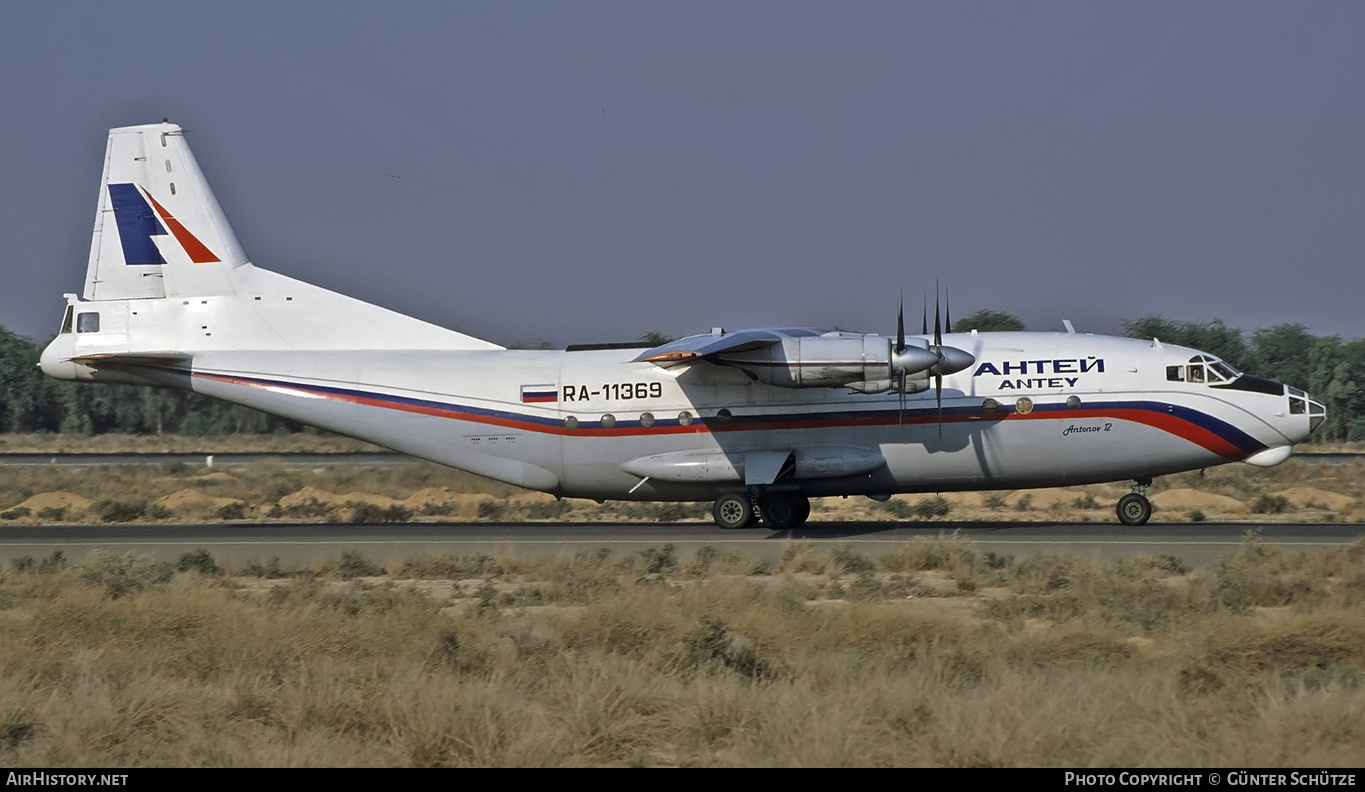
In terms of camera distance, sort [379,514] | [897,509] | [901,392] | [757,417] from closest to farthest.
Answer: [901,392], [757,417], [379,514], [897,509]

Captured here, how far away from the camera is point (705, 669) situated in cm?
1141

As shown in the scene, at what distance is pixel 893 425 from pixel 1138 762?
54.0ft

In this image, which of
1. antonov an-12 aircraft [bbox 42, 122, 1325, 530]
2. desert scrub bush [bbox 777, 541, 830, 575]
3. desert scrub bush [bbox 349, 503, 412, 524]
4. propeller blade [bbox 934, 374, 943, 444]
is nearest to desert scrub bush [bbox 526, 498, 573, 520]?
desert scrub bush [bbox 349, 503, 412, 524]

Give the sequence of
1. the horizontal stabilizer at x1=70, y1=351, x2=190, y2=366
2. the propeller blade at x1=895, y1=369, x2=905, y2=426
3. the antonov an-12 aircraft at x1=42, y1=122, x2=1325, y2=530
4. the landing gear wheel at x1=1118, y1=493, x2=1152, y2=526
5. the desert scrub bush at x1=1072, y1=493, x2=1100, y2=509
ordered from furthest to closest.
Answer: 1. the desert scrub bush at x1=1072, y1=493, x2=1100, y2=509
2. the horizontal stabilizer at x1=70, y1=351, x2=190, y2=366
3. the landing gear wheel at x1=1118, y1=493, x2=1152, y2=526
4. the antonov an-12 aircraft at x1=42, y1=122, x2=1325, y2=530
5. the propeller blade at x1=895, y1=369, x2=905, y2=426

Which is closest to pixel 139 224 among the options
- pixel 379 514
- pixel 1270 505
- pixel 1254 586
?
pixel 379 514

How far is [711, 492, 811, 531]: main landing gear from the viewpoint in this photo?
25.5m

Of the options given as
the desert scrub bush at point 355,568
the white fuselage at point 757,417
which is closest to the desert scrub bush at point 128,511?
the white fuselage at point 757,417

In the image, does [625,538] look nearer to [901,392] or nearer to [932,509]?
[901,392]

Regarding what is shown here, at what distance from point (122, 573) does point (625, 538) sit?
31.1ft

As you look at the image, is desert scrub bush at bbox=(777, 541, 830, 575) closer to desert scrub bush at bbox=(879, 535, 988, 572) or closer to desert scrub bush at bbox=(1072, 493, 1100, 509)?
desert scrub bush at bbox=(879, 535, 988, 572)

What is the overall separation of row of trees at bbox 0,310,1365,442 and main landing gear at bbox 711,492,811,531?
30029 mm

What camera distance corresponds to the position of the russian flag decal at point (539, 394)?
25.7 meters

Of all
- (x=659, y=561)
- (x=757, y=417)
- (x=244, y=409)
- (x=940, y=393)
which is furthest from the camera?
(x=244, y=409)
